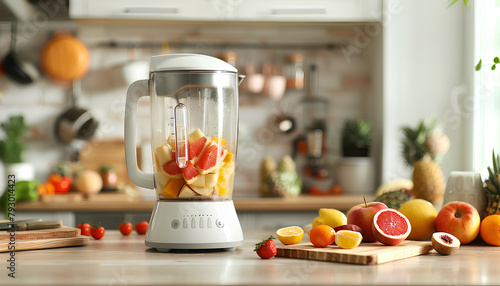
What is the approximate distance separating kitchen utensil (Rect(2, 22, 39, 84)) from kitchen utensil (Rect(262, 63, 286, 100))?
1273 mm

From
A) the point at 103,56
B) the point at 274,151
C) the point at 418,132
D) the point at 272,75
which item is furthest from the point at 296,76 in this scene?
the point at 103,56

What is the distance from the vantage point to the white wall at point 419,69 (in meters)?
2.96

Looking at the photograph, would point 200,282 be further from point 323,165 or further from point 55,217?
point 323,165

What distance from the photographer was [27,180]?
109 inches

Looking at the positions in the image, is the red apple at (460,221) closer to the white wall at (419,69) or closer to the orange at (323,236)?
the orange at (323,236)

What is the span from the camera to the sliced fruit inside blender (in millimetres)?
1127

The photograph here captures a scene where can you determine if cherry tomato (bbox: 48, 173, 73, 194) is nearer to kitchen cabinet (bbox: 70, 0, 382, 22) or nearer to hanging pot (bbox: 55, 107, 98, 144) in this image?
hanging pot (bbox: 55, 107, 98, 144)

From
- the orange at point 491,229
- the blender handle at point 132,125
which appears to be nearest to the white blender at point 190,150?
the blender handle at point 132,125

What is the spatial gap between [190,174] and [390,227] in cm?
42

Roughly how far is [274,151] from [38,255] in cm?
224

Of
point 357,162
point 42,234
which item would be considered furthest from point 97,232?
point 357,162

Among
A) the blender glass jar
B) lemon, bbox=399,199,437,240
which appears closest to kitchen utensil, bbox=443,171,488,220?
lemon, bbox=399,199,437,240

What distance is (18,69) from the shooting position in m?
3.07

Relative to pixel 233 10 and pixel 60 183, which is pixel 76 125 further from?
pixel 233 10
